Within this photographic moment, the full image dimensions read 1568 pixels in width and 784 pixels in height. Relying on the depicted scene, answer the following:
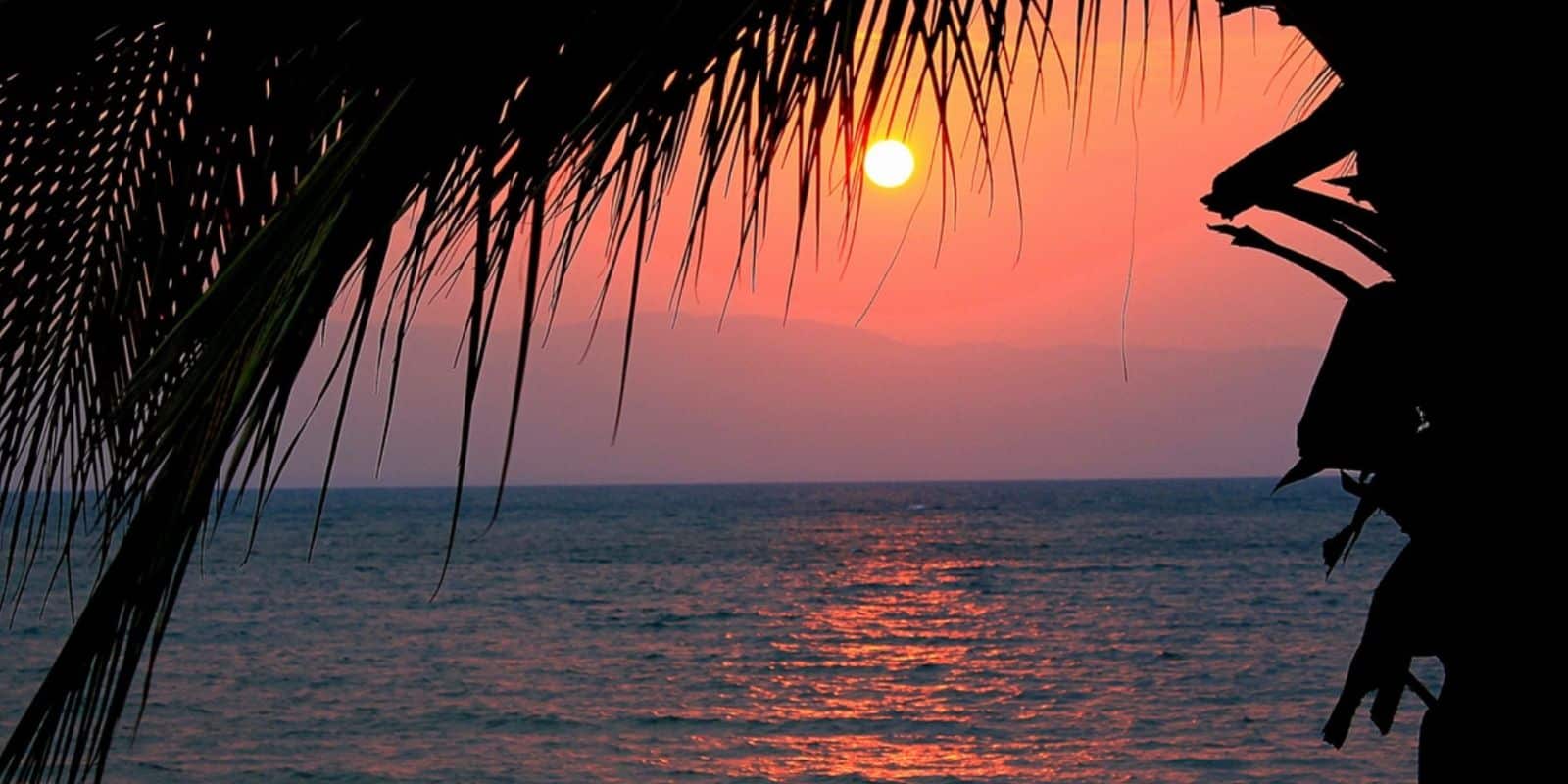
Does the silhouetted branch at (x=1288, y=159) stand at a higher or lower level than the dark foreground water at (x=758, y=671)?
higher

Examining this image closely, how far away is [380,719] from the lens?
17953 mm

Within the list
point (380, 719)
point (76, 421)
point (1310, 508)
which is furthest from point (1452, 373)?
point (1310, 508)

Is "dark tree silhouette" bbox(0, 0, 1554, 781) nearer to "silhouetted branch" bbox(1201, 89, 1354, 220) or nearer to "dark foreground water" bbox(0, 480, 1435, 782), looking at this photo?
"silhouetted branch" bbox(1201, 89, 1354, 220)

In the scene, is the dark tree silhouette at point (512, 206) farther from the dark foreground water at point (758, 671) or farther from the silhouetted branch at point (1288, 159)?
the dark foreground water at point (758, 671)

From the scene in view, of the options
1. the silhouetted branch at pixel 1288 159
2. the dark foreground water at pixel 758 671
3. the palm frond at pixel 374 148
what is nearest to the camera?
the palm frond at pixel 374 148

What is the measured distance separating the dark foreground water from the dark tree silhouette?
13.7 metres

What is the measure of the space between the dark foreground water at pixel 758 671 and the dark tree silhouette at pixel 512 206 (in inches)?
538

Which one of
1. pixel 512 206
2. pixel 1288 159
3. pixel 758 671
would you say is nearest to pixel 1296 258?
pixel 1288 159

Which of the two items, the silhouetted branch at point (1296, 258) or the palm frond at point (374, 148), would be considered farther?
the silhouetted branch at point (1296, 258)

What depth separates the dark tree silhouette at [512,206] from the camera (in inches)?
27.9

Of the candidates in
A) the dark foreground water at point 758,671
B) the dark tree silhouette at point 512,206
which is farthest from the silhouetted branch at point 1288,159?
the dark foreground water at point 758,671

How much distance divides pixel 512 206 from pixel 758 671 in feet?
74.4

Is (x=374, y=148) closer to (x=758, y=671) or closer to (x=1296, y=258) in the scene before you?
(x=1296, y=258)

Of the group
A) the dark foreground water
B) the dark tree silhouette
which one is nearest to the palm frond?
the dark tree silhouette
